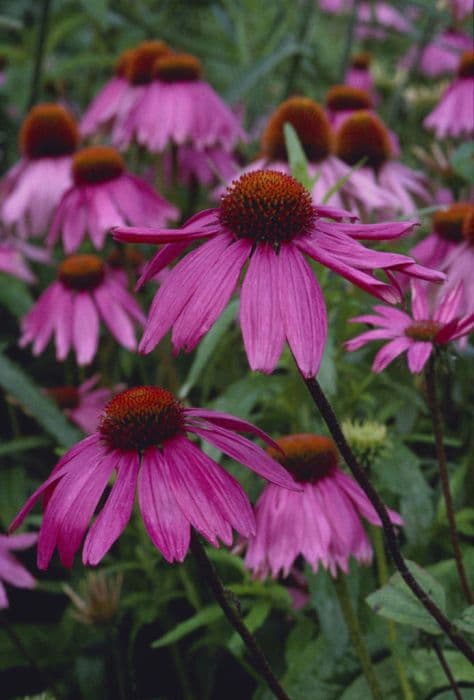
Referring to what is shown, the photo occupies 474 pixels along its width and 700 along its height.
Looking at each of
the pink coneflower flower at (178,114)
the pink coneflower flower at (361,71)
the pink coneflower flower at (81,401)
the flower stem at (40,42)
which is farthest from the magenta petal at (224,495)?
the pink coneflower flower at (361,71)

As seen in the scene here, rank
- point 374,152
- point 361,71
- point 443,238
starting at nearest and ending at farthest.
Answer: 1. point 443,238
2. point 374,152
3. point 361,71

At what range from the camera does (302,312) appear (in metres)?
0.51

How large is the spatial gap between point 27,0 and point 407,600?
2.01 meters

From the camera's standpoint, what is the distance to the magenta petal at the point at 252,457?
54 cm

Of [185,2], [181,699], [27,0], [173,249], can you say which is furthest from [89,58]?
[173,249]

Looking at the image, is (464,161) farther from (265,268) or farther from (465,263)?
(265,268)

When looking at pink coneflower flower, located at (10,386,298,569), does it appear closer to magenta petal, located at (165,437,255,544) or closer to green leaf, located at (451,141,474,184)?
magenta petal, located at (165,437,255,544)

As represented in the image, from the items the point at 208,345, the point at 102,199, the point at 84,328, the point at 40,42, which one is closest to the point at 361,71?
the point at 40,42

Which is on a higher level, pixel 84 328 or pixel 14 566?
pixel 84 328

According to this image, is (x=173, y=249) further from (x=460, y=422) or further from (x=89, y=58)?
(x=89, y=58)

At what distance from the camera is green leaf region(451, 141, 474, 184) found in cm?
106

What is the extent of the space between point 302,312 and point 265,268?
4 cm

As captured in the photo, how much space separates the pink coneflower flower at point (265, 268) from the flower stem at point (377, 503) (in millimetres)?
29

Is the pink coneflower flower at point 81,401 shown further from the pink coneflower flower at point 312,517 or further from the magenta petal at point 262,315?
the magenta petal at point 262,315
